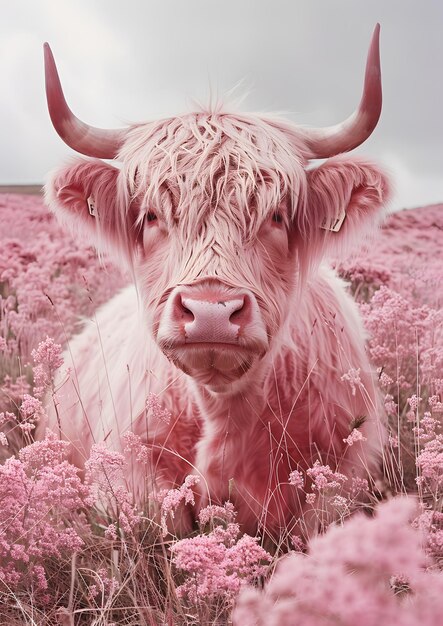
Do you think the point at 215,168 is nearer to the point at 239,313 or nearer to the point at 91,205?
the point at 91,205

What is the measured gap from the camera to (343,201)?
3635 millimetres

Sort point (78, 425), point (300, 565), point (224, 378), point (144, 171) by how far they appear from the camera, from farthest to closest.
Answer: point (78, 425), point (144, 171), point (224, 378), point (300, 565)

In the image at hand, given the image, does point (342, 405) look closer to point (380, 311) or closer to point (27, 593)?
point (380, 311)

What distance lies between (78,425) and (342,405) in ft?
5.34

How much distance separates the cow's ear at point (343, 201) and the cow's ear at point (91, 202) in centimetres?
100

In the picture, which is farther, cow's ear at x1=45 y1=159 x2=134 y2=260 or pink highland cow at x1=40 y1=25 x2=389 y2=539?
cow's ear at x1=45 y1=159 x2=134 y2=260

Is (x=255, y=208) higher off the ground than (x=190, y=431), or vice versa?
(x=255, y=208)

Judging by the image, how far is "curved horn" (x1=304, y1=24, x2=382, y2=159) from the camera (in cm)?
318

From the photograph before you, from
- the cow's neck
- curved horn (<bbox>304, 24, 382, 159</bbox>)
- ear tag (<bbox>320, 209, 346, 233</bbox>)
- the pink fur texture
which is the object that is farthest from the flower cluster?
curved horn (<bbox>304, 24, 382, 159</bbox>)

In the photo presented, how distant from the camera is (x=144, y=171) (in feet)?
11.3

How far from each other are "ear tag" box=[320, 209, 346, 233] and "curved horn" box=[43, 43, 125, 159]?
47.0 inches

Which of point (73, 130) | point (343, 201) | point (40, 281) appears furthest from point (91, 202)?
point (40, 281)

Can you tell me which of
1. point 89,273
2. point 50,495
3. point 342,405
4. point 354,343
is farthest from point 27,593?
point 89,273

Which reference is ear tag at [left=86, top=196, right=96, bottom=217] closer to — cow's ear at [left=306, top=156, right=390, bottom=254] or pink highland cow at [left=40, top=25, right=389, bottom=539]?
pink highland cow at [left=40, top=25, right=389, bottom=539]
